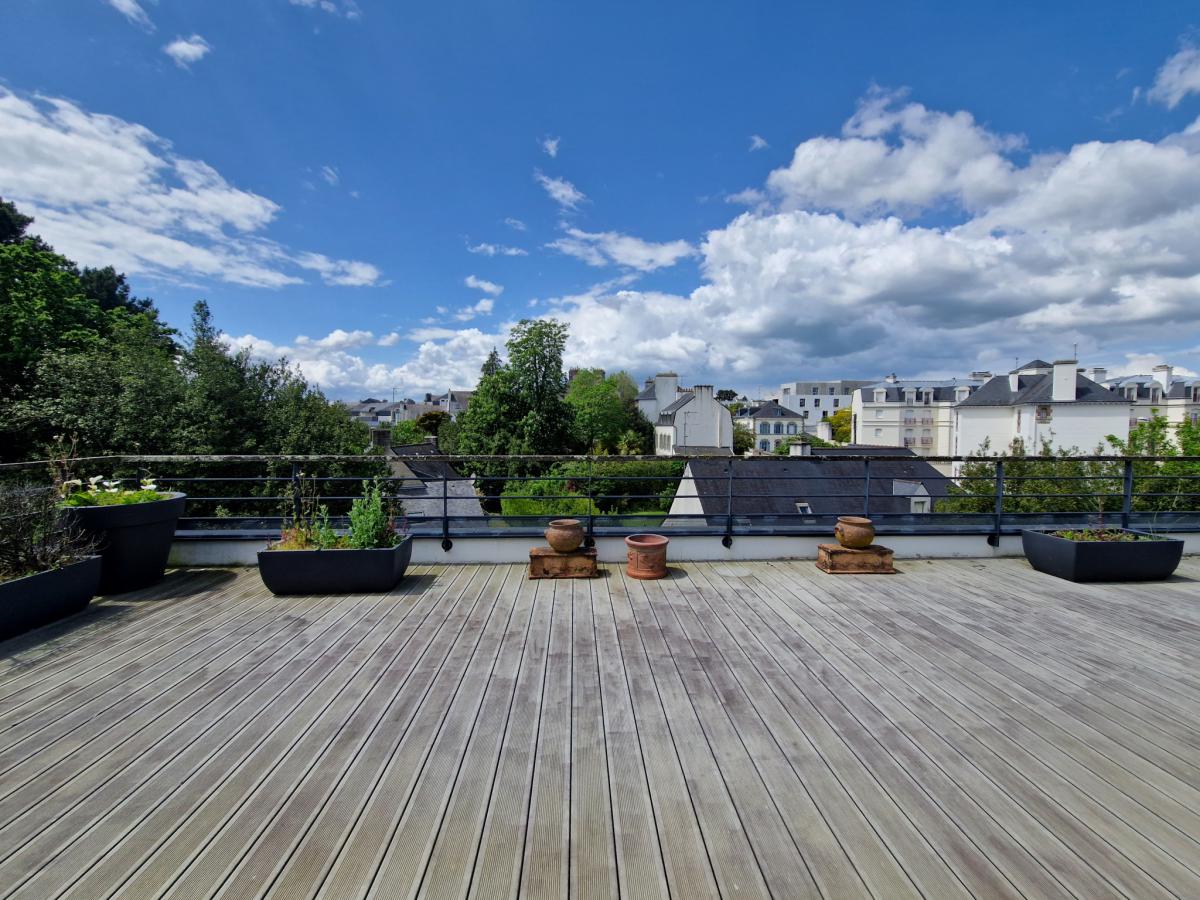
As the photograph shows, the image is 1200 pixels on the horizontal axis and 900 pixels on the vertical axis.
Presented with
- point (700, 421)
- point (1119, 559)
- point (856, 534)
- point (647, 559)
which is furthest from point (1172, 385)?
point (647, 559)

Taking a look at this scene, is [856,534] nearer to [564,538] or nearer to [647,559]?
[647,559]

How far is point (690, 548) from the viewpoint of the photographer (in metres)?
4.40

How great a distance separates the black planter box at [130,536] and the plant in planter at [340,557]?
0.90 metres

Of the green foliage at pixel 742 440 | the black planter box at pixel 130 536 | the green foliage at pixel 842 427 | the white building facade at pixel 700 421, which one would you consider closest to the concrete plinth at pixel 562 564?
the black planter box at pixel 130 536

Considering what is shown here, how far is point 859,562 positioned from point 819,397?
3156 inches

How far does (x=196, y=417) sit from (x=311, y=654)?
1303 centimetres

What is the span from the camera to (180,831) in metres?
1.38

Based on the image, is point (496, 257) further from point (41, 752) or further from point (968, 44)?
point (41, 752)

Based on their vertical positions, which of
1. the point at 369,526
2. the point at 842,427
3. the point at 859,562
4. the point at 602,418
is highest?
the point at 842,427

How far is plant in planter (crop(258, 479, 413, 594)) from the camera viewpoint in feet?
11.2

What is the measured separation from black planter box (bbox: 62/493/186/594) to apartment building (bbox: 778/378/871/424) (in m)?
80.5

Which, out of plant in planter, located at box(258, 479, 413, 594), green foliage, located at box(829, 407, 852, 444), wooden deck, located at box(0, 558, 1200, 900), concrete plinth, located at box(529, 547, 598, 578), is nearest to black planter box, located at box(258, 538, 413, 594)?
plant in planter, located at box(258, 479, 413, 594)

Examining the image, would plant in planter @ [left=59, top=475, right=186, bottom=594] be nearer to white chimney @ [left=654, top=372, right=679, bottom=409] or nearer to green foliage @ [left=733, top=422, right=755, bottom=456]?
white chimney @ [left=654, top=372, right=679, bottom=409]

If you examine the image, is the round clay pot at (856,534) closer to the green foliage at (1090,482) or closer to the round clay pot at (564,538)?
the round clay pot at (564,538)
